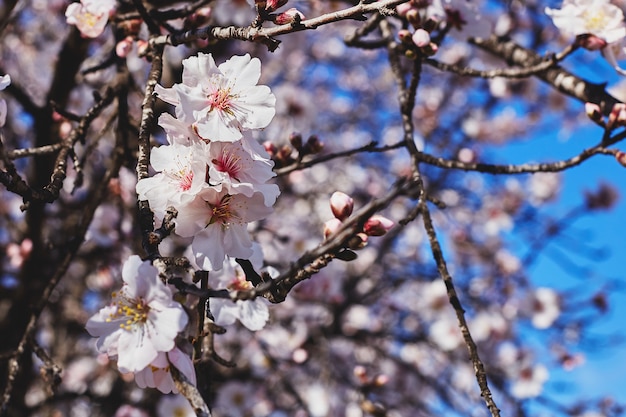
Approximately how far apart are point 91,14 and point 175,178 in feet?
3.09

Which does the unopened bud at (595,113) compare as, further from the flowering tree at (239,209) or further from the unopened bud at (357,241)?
the unopened bud at (357,241)

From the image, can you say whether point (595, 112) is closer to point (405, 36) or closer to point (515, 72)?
point (515, 72)

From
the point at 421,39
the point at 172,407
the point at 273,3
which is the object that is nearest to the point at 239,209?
the point at 273,3

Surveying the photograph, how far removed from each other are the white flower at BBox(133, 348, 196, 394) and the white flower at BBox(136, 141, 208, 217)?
0.88ft

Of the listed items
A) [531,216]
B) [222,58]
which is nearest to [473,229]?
[531,216]

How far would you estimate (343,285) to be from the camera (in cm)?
414

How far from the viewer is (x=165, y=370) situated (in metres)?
1.13

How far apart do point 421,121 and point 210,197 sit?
222 inches

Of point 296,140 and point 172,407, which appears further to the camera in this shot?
point 172,407

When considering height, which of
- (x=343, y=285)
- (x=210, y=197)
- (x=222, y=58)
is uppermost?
(x=210, y=197)

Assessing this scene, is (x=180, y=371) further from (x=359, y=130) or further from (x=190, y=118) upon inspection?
(x=359, y=130)

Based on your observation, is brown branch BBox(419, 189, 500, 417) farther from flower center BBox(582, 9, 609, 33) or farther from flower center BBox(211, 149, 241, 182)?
flower center BBox(582, 9, 609, 33)

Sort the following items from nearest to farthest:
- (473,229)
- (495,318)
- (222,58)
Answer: (222,58)
(495,318)
(473,229)

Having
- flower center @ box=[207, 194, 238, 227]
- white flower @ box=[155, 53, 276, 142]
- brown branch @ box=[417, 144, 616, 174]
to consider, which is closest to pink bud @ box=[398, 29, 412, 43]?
brown branch @ box=[417, 144, 616, 174]
